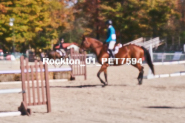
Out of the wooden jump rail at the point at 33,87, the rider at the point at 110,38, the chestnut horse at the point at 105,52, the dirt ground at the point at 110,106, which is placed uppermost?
the rider at the point at 110,38

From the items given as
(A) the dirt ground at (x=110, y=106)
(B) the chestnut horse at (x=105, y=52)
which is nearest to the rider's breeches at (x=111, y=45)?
(B) the chestnut horse at (x=105, y=52)

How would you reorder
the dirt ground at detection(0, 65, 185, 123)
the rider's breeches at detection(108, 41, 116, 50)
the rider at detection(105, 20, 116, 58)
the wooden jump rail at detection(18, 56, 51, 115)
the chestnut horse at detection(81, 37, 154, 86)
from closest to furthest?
the dirt ground at detection(0, 65, 185, 123) → the wooden jump rail at detection(18, 56, 51, 115) → the rider at detection(105, 20, 116, 58) → the rider's breeches at detection(108, 41, 116, 50) → the chestnut horse at detection(81, 37, 154, 86)

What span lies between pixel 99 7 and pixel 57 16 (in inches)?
407

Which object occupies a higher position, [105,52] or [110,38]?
[110,38]

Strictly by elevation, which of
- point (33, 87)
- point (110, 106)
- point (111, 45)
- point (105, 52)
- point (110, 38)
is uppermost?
point (110, 38)

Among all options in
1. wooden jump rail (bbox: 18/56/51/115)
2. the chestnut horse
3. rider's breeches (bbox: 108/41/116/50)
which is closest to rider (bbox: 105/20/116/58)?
rider's breeches (bbox: 108/41/116/50)

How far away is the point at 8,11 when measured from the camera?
4231 cm

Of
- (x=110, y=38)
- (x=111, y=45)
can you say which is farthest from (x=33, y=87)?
(x=111, y=45)

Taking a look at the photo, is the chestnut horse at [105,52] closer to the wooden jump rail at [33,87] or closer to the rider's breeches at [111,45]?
the rider's breeches at [111,45]

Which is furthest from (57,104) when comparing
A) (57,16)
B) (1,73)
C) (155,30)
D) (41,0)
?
(57,16)

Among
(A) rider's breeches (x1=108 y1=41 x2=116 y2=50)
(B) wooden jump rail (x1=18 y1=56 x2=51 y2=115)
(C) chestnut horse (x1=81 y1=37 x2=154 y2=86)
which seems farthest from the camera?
(C) chestnut horse (x1=81 y1=37 x2=154 y2=86)

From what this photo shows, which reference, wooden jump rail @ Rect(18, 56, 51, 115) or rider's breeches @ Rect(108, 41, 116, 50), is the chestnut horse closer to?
rider's breeches @ Rect(108, 41, 116, 50)

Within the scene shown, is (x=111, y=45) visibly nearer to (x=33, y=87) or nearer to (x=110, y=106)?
(x=110, y=106)

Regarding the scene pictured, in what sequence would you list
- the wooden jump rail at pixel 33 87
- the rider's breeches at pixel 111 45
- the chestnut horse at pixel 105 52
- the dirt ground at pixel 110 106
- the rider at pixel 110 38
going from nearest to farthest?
the dirt ground at pixel 110 106
the wooden jump rail at pixel 33 87
the rider at pixel 110 38
the rider's breeches at pixel 111 45
the chestnut horse at pixel 105 52
